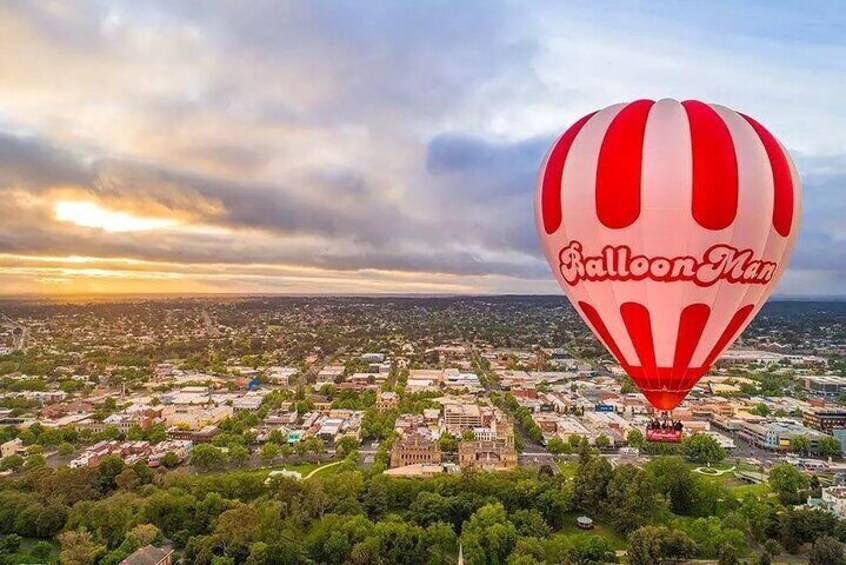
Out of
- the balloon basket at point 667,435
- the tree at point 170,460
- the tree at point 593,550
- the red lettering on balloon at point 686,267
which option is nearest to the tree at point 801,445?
the tree at point 593,550

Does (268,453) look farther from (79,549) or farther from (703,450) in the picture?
(703,450)

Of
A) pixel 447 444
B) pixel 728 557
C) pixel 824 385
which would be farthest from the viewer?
pixel 824 385

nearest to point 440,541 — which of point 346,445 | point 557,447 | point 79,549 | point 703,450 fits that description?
point 79,549

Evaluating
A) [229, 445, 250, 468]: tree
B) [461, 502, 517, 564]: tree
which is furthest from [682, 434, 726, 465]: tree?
[229, 445, 250, 468]: tree

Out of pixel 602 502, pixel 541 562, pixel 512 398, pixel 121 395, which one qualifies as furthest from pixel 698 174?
pixel 121 395

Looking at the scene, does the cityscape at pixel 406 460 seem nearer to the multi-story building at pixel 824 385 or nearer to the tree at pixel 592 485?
the tree at pixel 592 485
